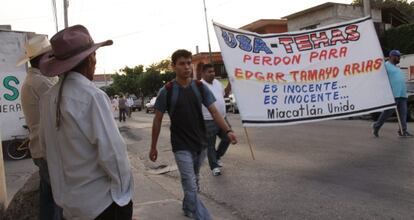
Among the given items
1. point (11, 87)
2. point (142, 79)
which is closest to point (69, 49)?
point (11, 87)

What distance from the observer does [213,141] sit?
7719mm

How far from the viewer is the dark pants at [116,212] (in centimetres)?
273

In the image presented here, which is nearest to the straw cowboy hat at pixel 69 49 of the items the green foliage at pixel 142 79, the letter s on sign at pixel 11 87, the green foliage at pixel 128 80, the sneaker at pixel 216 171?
the sneaker at pixel 216 171

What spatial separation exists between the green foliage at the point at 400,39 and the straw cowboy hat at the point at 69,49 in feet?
89.2

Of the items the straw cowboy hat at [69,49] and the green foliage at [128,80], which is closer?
the straw cowboy hat at [69,49]

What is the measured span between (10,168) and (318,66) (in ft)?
21.8

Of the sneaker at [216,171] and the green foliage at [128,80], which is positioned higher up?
the green foliage at [128,80]

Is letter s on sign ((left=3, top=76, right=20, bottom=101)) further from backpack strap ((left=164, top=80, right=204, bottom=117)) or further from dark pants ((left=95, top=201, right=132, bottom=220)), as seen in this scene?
dark pants ((left=95, top=201, right=132, bottom=220))

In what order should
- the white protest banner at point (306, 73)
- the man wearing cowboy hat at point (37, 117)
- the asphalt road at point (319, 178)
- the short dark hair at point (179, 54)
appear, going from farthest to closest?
the white protest banner at point (306, 73)
the asphalt road at point (319, 178)
the short dark hair at point (179, 54)
the man wearing cowboy hat at point (37, 117)

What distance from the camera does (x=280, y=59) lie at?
28.7ft

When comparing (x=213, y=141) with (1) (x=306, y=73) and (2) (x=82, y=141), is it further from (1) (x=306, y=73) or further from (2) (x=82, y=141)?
(2) (x=82, y=141)

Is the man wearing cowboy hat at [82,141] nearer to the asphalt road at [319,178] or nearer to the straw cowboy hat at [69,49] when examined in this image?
the straw cowboy hat at [69,49]

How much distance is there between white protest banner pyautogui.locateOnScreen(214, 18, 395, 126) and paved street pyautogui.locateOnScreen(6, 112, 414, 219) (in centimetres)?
86

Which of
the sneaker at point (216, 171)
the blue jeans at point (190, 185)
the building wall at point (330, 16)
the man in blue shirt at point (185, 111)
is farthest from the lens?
the building wall at point (330, 16)
